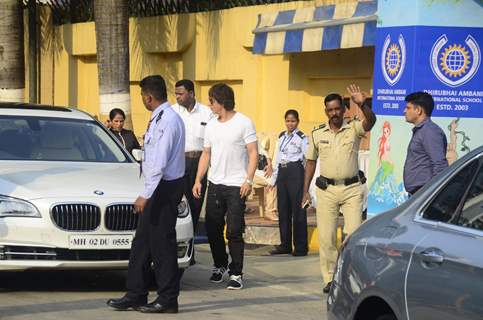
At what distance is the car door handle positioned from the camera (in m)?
5.33

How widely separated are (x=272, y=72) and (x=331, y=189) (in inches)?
359

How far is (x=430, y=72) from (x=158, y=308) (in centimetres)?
417

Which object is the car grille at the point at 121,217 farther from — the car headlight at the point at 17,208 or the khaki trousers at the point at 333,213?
the khaki trousers at the point at 333,213

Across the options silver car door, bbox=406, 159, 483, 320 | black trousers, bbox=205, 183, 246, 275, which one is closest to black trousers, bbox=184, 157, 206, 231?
black trousers, bbox=205, 183, 246, 275

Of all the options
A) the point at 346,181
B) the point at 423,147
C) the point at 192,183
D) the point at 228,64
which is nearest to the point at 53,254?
the point at 346,181

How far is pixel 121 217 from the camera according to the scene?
31.6ft

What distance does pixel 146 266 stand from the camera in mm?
8961

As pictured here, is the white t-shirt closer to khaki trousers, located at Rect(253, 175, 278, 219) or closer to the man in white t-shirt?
the man in white t-shirt

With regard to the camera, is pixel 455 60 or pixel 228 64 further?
pixel 228 64

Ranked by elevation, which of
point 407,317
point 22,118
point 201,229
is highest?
point 22,118

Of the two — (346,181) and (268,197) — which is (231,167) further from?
(268,197)

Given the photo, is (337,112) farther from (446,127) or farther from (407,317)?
(407,317)

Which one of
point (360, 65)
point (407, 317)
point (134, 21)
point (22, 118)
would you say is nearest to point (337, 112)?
point (22, 118)

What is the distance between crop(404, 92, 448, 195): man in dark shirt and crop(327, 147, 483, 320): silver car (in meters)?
2.85
